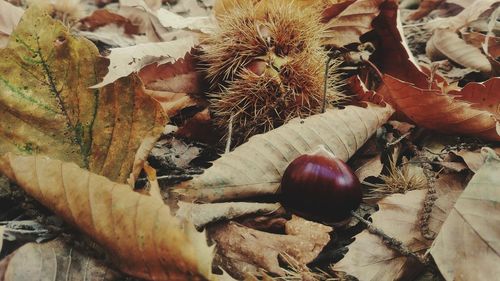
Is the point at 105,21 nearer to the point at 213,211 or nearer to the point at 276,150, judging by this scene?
the point at 276,150

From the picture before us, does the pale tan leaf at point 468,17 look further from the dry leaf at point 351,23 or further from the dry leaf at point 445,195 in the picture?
the dry leaf at point 445,195

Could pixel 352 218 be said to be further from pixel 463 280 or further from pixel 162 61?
pixel 162 61

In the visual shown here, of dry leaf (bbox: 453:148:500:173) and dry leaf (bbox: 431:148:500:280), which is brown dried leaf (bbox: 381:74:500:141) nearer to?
dry leaf (bbox: 453:148:500:173)

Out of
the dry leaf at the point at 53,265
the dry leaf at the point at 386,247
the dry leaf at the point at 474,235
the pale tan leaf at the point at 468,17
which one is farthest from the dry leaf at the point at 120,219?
the pale tan leaf at the point at 468,17

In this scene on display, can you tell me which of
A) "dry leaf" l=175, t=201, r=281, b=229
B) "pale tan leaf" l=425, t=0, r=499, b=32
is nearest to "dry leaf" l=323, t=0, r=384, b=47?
"pale tan leaf" l=425, t=0, r=499, b=32

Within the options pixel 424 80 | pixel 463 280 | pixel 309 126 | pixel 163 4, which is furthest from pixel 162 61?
pixel 163 4
